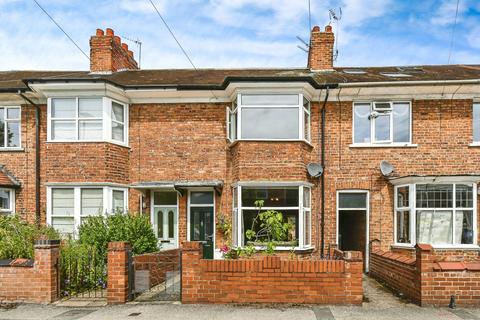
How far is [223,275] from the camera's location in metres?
8.59

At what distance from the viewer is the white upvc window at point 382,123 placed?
44.2 ft

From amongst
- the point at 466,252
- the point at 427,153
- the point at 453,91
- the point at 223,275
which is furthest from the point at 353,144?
the point at 223,275

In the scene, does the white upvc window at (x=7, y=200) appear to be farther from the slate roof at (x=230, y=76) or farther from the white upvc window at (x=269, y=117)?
the white upvc window at (x=269, y=117)

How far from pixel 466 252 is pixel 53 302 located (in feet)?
35.4

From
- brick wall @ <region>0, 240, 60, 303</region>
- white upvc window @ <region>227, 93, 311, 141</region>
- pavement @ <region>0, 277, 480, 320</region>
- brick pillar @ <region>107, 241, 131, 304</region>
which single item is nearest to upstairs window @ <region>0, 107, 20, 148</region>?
brick wall @ <region>0, 240, 60, 303</region>

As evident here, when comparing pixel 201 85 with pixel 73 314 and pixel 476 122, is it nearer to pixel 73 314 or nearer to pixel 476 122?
pixel 73 314

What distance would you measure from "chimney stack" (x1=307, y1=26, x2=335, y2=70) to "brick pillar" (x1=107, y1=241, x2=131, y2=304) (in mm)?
9878

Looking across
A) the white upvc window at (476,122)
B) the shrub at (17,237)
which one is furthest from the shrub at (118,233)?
the white upvc window at (476,122)

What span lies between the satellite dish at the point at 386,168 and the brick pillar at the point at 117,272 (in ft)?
26.5

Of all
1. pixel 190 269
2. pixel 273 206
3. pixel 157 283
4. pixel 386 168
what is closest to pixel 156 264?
pixel 157 283

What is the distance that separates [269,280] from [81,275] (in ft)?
14.4

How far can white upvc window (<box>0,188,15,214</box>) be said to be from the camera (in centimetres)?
1340

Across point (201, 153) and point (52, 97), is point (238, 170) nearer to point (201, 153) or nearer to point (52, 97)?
point (201, 153)

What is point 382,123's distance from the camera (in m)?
13.5
